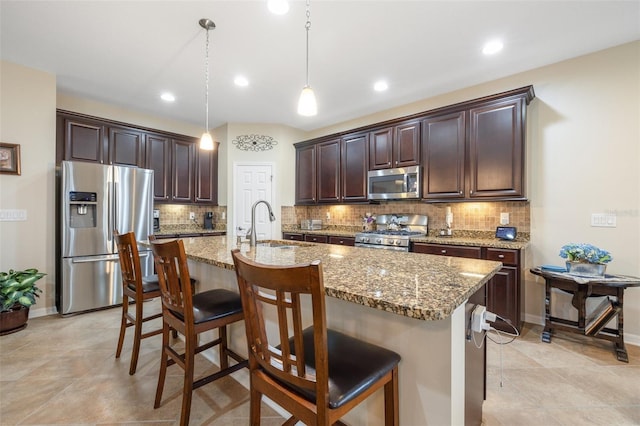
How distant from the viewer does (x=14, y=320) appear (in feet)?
9.09

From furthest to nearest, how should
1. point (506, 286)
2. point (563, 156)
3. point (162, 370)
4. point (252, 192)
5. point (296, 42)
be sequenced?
point (252, 192) → point (563, 156) → point (506, 286) → point (296, 42) → point (162, 370)

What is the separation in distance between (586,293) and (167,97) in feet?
17.0

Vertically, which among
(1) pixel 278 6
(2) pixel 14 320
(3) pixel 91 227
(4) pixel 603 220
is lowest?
(2) pixel 14 320

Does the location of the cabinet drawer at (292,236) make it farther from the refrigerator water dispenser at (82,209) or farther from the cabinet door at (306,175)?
the refrigerator water dispenser at (82,209)

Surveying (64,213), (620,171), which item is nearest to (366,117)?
(620,171)

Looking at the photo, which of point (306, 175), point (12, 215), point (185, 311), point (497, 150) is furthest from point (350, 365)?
point (306, 175)

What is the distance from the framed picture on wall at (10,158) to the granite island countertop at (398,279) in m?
2.76

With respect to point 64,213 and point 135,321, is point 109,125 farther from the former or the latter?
point 135,321

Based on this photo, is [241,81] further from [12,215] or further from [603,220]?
[603,220]

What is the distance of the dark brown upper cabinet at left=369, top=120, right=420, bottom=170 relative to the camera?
3.70 meters

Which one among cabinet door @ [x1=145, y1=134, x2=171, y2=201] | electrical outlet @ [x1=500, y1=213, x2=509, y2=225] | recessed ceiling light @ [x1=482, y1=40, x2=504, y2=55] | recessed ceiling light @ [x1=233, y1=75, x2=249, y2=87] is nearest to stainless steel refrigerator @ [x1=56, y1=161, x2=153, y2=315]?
cabinet door @ [x1=145, y1=134, x2=171, y2=201]

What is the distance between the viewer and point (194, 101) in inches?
160

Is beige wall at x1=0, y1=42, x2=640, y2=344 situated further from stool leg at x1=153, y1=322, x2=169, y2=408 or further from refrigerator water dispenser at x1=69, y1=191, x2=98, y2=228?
stool leg at x1=153, y1=322, x2=169, y2=408

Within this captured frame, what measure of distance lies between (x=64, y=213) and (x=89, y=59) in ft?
5.53
